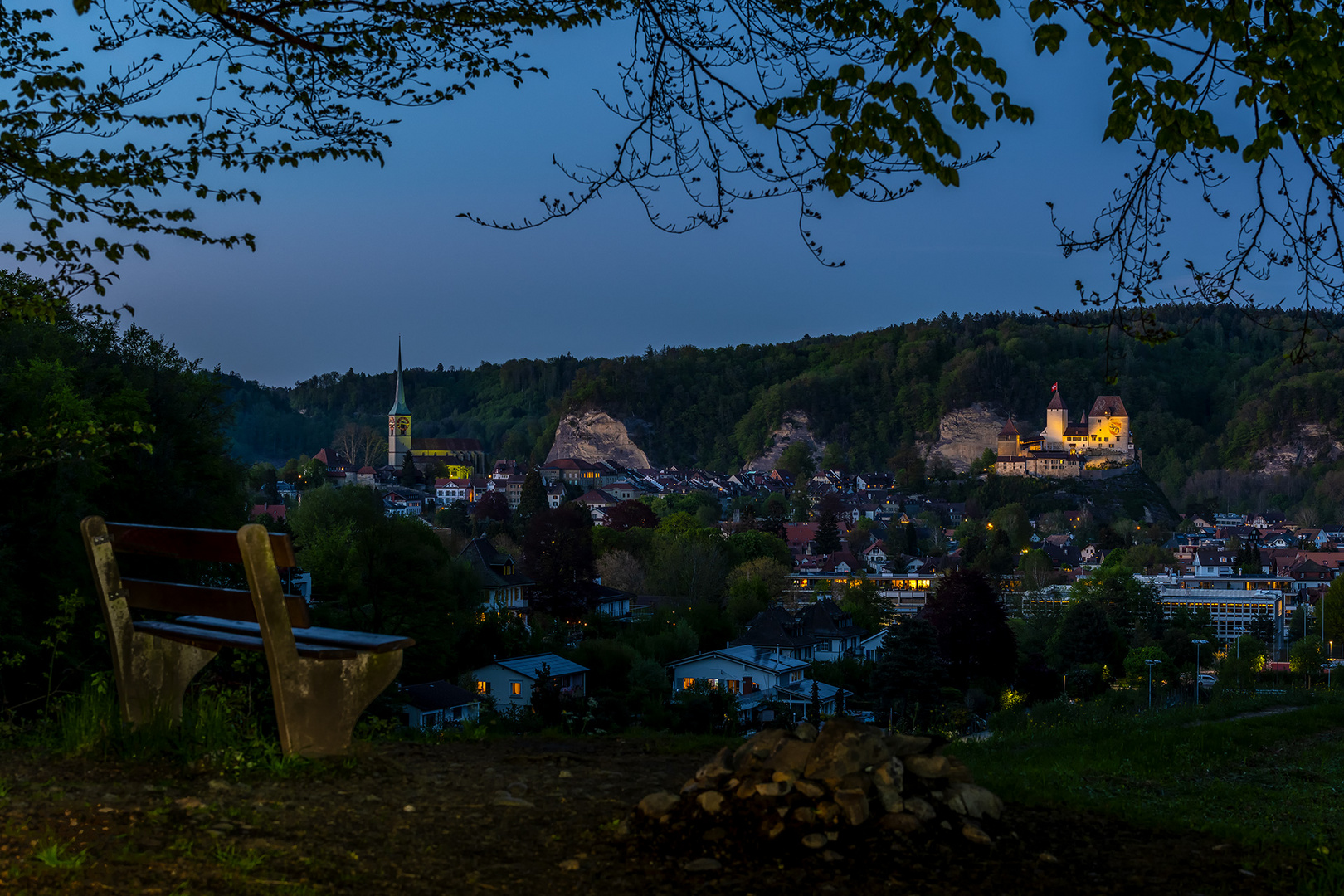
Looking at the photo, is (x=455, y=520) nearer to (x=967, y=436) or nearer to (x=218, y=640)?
(x=218, y=640)

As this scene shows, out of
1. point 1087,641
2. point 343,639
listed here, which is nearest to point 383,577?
point 1087,641

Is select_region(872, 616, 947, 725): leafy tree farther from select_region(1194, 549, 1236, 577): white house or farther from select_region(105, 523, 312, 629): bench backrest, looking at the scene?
select_region(1194, 549, 1236, 577): white house

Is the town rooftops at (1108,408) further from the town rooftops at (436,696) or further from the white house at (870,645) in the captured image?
the town rooftops at (436,696)

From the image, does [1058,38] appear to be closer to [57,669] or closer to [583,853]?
[583,853]

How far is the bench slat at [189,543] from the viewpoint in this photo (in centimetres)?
416

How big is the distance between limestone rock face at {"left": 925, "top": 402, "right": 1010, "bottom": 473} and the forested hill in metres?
1.69

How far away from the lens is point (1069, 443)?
13712 centimetres

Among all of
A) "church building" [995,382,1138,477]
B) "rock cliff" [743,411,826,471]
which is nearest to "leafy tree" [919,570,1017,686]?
"church building" [995,382,1138,477]

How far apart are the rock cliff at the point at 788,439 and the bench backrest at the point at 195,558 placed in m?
155

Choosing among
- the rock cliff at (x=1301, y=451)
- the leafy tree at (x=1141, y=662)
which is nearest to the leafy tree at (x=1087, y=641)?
the leafy tree at (x=1141, y=662)

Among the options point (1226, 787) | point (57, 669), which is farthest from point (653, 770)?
point (57, 669)

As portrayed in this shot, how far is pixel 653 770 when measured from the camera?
5.12 m

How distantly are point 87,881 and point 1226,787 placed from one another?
5.23m

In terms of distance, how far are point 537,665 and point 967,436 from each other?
13726 cm
